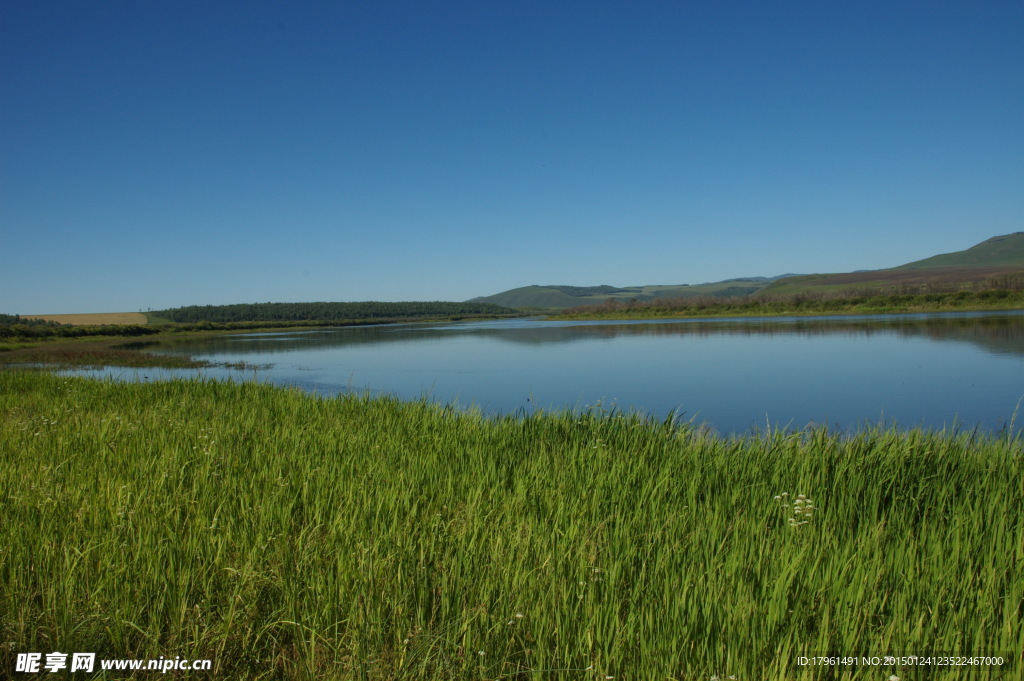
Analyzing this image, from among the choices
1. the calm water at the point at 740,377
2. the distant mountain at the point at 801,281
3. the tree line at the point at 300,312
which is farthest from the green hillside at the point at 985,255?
the calm water at the point at 740,377

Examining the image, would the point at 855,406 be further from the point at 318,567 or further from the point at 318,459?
the point at 318,567

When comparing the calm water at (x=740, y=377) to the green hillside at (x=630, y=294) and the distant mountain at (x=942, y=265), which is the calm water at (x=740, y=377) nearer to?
the distant mountain at (x=942, y=265)

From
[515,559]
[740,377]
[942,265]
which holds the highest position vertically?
[942,265]

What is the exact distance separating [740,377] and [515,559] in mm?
12676

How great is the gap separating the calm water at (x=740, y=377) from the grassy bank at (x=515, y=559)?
7.77ft

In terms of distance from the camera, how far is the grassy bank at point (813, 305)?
42156mm

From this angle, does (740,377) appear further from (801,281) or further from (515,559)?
(801,281)

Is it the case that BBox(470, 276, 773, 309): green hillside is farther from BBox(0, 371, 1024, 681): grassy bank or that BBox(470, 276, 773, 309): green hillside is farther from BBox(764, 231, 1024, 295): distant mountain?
BBox(0, 371, 1024, 681): grassy bank

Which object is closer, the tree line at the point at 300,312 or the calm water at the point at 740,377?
the calm water at the point at 740,377

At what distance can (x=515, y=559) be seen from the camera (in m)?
2.88

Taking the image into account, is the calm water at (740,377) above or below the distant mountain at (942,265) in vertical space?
below

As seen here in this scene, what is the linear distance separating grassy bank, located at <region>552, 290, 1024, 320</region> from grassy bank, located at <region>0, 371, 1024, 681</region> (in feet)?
156

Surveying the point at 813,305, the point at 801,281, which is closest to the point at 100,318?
the point at 813,305

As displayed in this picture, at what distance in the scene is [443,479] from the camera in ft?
13.7
